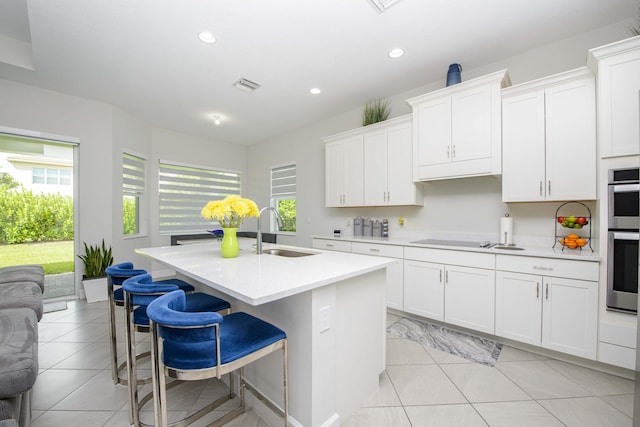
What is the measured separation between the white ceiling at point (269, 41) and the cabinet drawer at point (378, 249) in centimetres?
205

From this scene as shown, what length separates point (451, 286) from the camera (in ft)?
8.73

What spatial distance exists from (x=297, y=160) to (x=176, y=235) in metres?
2.77

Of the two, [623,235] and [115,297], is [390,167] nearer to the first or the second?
[623,235]

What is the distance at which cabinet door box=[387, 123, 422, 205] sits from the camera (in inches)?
128

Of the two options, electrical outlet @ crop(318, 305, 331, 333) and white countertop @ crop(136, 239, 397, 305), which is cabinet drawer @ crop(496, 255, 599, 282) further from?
electrical outlet @ crop(318, 305, 331, 333)

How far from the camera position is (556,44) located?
2537 mm

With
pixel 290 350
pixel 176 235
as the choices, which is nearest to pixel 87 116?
pixel 176 235

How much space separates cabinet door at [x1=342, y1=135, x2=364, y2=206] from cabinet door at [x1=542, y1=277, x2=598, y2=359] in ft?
7.35

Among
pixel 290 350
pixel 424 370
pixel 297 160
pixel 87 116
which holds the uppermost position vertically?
pixel 87 116

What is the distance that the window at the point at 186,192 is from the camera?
504 cm

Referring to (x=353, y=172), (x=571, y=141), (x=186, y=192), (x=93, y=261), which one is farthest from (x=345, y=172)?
(x=93, y=261)

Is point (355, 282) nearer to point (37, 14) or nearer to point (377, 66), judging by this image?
point (377, 66)

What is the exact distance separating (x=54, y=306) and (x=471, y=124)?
5545 millimetres

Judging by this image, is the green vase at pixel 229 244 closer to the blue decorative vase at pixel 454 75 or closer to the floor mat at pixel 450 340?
the floor mat at pixel 450 340
